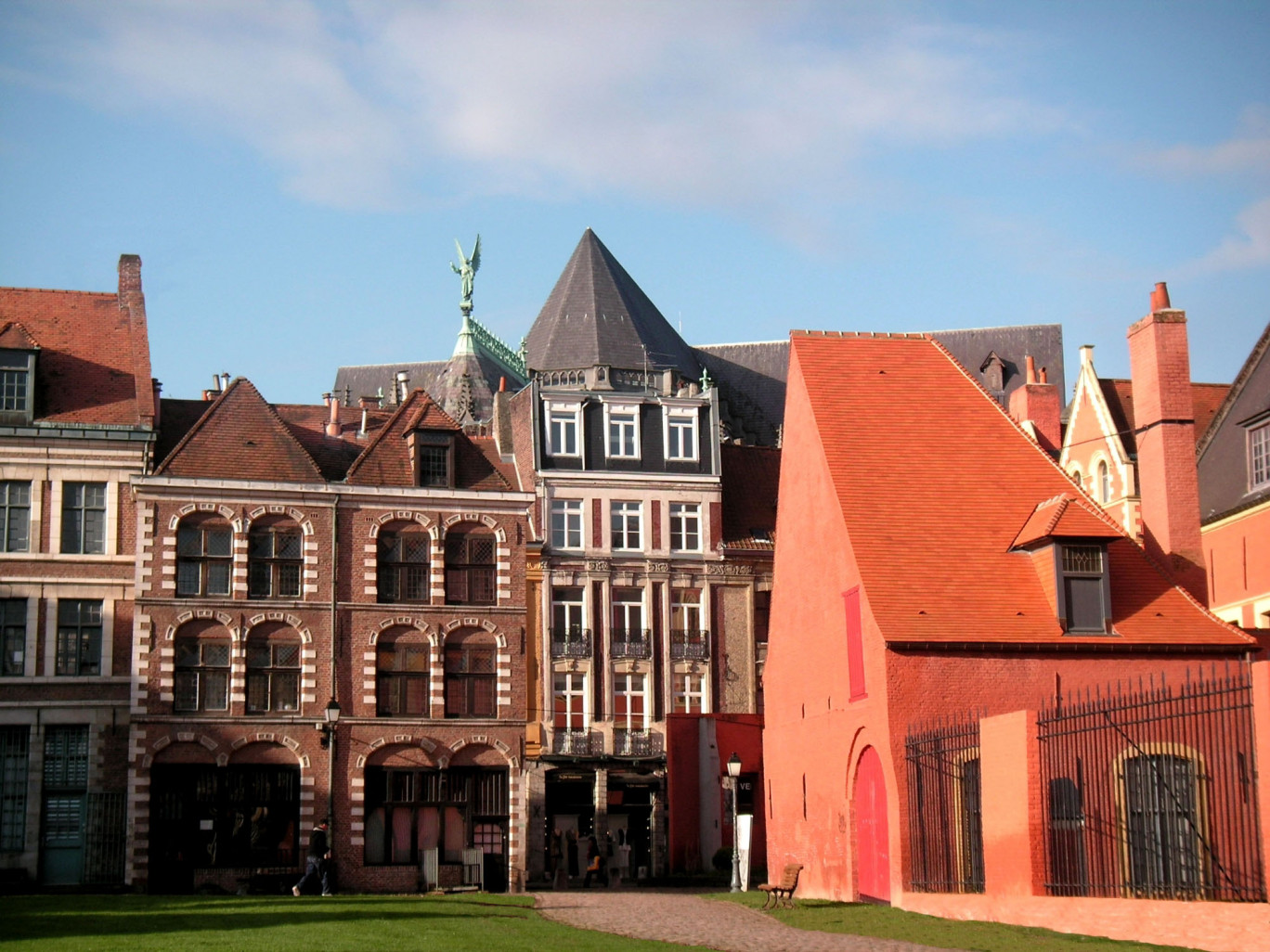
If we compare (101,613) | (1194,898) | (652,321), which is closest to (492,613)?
(101,613)

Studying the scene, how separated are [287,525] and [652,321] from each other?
129ft

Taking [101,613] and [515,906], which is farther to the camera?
[101,613]

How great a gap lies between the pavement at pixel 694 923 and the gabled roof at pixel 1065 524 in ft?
29.7

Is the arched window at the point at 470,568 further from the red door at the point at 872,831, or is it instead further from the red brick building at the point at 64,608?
the red door at the point at 872,831

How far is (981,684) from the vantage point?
3216cm

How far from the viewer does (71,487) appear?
1672 inches

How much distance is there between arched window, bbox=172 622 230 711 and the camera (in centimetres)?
4197

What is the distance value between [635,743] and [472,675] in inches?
597

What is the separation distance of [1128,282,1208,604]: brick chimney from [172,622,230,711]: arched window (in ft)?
71.6

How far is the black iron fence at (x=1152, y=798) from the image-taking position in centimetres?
2077

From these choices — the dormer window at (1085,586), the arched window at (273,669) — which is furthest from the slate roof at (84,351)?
the dormer window at (1085,586)

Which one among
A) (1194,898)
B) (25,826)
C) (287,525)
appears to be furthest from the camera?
(287,525)

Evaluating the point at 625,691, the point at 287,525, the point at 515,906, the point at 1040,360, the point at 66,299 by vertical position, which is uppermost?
the point at 1040,360

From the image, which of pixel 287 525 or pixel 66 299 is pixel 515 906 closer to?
pixel 287 525
